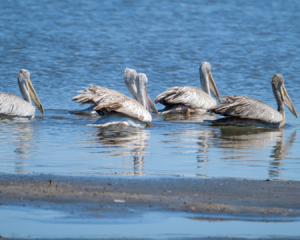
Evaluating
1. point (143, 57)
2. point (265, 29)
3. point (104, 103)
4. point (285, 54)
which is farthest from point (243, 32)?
point (104, 103)

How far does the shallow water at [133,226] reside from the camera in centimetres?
353

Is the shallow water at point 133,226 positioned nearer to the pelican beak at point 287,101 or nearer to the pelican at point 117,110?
the pelican at point 117,110

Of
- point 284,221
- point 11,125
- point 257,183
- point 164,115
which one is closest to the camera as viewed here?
point 284,221

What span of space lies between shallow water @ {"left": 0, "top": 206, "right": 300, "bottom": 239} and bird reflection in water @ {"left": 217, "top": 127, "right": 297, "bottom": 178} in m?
1.74

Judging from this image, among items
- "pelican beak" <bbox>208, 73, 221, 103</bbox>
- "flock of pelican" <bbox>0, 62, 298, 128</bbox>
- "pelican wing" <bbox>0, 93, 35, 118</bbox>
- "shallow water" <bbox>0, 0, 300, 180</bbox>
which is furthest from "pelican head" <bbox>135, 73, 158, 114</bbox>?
"pelican beak" <bbox>208, 73, 221, 103</bbox>

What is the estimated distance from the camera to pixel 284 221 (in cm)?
393

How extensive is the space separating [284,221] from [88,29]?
18000mm

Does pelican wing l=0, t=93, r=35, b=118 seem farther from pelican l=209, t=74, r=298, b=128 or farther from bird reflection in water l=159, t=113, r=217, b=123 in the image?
pelican l=209, t=74, r=298, b=128

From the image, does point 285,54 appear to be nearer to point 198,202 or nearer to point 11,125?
point 11,125

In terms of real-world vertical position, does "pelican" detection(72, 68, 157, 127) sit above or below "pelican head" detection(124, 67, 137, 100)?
below

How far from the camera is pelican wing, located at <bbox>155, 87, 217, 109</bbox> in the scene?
1167cm

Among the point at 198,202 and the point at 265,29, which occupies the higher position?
the point at 265,29

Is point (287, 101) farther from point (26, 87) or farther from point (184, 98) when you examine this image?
point (26, 87)

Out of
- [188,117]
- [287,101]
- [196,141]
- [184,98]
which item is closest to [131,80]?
[184,98]
